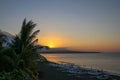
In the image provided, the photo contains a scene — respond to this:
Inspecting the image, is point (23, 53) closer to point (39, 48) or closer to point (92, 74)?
point (39, 48)

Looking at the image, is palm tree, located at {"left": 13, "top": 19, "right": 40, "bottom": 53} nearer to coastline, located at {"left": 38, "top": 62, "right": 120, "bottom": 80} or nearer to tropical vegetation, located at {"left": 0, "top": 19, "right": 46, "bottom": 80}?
tropical vegetation, located at {"left": 0, "top": 19, "right": 46, "bottom": 80}

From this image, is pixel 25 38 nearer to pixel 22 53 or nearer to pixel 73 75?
pixel 22 53

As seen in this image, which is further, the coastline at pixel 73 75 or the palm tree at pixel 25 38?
the coastline at pixel 73 75

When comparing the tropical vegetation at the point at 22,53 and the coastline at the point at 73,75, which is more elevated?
the tropical vegetation at the point at 22,53

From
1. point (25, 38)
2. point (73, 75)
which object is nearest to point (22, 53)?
point (25, 38)

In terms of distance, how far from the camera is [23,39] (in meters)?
20.5

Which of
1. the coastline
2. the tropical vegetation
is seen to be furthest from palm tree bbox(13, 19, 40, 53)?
the coastline

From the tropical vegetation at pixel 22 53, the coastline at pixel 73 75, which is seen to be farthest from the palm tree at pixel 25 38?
the coastline at pixel 73 75

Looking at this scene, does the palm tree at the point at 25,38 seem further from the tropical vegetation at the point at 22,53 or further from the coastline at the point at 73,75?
the coastline at the point at 73,75

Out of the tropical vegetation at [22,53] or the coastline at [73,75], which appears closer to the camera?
the tropical vegetation at [22,53]

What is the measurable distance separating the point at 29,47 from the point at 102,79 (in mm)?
24690

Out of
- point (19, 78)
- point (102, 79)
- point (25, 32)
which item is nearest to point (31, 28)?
point (25, 32)

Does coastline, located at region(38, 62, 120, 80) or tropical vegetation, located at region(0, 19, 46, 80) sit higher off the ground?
tropical vegetation, located at region(0, 19, 46, 80)

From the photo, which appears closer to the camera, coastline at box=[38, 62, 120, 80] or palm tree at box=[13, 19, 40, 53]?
palm tree at box=[13, 19, 40, 53]
